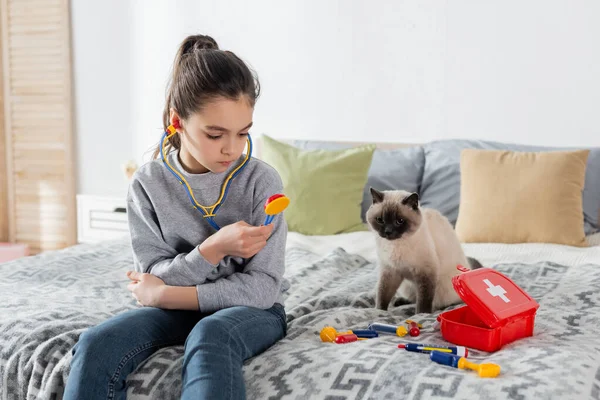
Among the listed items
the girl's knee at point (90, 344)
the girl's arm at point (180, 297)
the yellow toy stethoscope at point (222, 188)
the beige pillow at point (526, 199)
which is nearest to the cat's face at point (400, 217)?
the yellow toy stethoscope at point (222, 188)

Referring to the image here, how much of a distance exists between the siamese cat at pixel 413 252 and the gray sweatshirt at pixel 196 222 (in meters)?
0.35

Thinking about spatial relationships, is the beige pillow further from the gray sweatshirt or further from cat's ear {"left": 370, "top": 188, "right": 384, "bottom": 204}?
the gray sweatshirt

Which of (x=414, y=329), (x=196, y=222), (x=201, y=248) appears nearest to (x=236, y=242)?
(x=201, y=248)

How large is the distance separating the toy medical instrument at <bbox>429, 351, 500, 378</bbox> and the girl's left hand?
0.57m

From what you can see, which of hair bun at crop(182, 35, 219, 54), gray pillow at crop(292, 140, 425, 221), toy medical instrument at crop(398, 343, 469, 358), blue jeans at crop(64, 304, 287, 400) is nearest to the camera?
blue jeans at crop(64, 304, 287, 400)

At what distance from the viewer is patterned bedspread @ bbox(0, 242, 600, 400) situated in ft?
3.75

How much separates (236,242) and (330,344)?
28 centimetres

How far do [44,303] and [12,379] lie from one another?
310 millimetres

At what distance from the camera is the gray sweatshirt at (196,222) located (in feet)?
4.72

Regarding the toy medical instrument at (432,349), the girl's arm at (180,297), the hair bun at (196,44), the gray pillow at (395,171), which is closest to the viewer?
the toy medical instrument at (432,349)

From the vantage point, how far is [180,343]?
55.4 inches

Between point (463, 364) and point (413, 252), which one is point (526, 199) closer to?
point (413, 252)

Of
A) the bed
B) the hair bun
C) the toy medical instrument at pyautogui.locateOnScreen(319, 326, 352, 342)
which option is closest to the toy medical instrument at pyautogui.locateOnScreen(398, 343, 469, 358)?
the bed

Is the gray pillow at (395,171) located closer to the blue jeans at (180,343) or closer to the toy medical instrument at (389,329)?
the toy medical instrument at (389,329)
